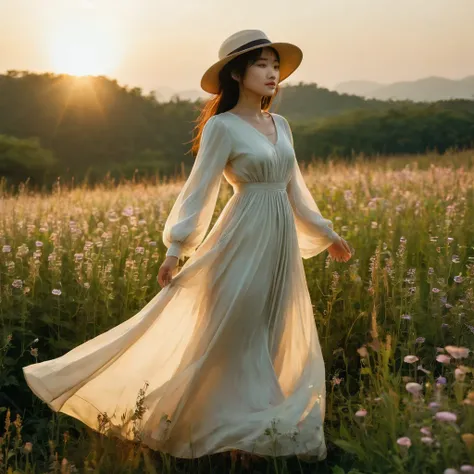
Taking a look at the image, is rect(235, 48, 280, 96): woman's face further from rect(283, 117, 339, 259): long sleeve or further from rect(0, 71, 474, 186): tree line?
rect(0, 71, 474, 186): tree line

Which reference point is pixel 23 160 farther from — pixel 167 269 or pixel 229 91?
pixel 167 269

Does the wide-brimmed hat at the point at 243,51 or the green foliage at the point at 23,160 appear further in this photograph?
the green foliage at the point at 23,160

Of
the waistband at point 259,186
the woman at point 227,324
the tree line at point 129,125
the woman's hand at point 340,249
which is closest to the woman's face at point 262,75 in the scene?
the woman at point 227,324

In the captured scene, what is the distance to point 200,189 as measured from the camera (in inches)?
145

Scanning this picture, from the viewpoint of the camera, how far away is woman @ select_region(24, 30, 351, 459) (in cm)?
361

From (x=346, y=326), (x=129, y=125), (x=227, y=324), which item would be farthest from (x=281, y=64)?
(x=129, y=125)

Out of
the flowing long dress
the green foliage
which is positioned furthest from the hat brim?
the green foliage

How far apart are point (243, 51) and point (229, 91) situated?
12.7 inches

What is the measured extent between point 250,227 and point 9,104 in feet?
92.5

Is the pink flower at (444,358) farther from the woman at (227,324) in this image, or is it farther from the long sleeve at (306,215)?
the long sleeve at (306,215)

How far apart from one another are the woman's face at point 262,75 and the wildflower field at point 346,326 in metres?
1.32

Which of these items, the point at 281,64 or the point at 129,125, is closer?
the point at 281,64

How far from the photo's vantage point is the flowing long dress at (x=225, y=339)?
11.8 ft

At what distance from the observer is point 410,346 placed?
424 cm
